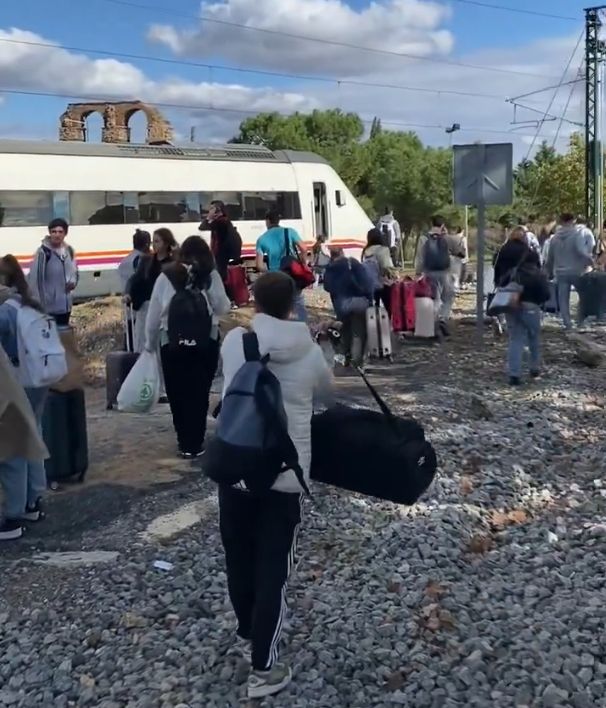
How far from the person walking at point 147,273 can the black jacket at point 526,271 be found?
12.7ft

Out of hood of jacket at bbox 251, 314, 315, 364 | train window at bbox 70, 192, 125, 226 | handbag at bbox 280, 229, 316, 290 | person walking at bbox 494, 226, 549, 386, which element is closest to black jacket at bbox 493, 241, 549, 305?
person walking at bbox 494, 226, 549, 386

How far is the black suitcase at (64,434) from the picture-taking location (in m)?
7.32

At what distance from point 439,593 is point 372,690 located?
98cm

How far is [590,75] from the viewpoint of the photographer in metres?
32.9

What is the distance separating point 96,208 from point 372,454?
19.5 meters

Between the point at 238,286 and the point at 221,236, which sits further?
the point at 238,286

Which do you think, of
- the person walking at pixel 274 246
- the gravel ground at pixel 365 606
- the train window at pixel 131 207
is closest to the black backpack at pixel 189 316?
the gravel ground at pixel 365 606

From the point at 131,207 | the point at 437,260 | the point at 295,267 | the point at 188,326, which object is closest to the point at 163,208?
the point at 131,207

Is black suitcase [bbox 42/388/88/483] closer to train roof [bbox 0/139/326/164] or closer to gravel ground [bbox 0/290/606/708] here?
gravel ground [bbox 0/290/606/708]

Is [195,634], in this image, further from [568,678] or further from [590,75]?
[590,75]

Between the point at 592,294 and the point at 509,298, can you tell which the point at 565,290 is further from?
the point at 509,298

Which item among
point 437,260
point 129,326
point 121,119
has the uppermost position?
point 121,119

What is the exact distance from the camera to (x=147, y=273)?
901cm

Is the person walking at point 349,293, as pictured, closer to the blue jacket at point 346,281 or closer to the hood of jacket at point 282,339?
the blue jacket at point 346,281
